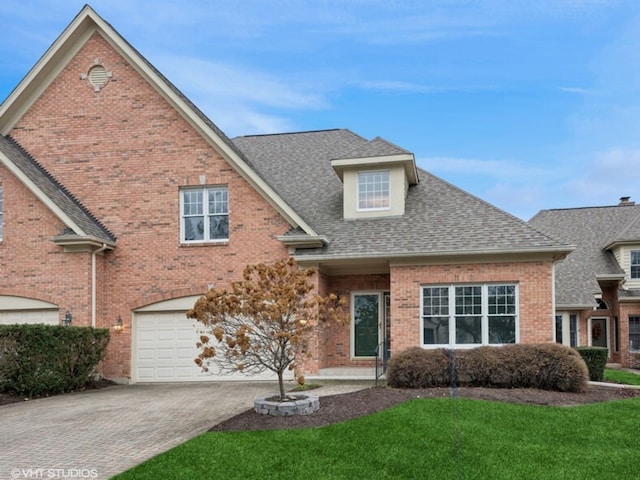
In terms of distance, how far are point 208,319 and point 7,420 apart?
4.25m

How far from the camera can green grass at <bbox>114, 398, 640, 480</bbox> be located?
22.8 feet

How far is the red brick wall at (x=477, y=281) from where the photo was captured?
576 inches

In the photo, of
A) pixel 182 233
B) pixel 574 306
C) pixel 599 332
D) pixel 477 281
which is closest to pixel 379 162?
pixel 477 281

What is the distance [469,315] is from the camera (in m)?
15.1

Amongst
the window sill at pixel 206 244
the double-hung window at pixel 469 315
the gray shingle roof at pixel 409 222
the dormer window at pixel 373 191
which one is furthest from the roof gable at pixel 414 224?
the window sill at pixel 206 244

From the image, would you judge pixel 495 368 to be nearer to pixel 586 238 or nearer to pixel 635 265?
pixel 635 265

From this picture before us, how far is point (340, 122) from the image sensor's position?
23953 millimetres

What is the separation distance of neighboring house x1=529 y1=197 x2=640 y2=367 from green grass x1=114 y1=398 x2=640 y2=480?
1738 centimetres

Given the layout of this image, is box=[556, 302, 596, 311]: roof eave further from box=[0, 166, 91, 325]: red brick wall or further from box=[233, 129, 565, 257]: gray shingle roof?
box=[0, 166, 91, 325]: red brick wall

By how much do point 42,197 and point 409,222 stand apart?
10249 millimetres

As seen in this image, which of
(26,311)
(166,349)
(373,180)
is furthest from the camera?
(373,180)

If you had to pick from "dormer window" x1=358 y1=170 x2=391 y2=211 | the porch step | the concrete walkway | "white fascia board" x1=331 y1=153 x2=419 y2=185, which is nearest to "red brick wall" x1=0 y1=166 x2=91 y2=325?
the concrete walkway

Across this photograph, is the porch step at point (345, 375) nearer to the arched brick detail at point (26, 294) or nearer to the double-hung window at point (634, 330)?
the arched brick detail at point (26, 294)

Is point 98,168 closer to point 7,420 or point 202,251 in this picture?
point 202,251
